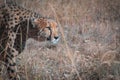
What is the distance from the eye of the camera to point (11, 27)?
2.79 m

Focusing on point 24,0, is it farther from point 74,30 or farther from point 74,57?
point 74,57

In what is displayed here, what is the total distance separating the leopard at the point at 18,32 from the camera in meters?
2.76

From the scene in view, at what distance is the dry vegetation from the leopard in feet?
0.17

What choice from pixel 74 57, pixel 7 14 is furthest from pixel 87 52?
pixel 7 14

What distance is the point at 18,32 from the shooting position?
110 inches

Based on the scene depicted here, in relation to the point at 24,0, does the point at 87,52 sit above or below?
below

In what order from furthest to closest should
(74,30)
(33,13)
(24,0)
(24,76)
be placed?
(24,0), (74,30), (33,13), (24,76)

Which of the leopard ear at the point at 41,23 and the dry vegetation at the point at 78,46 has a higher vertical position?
the leopard ear at the point at 41,23

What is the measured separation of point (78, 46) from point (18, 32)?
405mm

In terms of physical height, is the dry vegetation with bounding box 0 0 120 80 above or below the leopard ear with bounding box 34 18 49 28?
below

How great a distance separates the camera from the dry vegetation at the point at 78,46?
9.00ft

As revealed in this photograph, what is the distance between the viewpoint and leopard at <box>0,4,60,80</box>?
2764mm

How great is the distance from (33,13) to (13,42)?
23 centimetres

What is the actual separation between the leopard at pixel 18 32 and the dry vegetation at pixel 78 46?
0.05m
